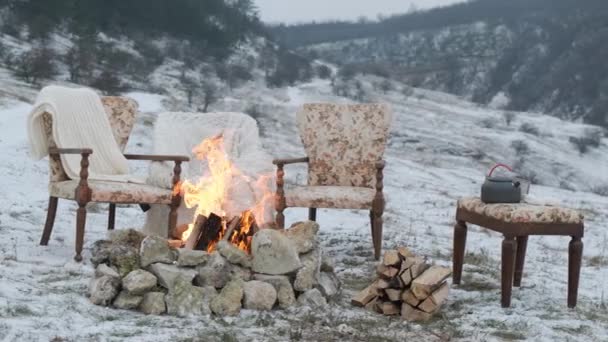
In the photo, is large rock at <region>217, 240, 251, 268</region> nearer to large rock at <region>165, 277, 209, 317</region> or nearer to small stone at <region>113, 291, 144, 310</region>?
large rock at <region>165, 277, 209, 317</region>

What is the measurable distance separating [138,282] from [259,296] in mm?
716

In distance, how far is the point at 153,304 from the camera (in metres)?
4.01

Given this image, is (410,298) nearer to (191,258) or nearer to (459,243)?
(459,243)

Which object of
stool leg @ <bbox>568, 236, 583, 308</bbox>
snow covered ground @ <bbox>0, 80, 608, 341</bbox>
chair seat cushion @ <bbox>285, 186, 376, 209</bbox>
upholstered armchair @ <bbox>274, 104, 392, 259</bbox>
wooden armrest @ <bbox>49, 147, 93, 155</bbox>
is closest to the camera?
snow covered ground @ <bbox>0, 80, 608, 341</bbox>

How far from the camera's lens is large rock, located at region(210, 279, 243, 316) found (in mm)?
3994

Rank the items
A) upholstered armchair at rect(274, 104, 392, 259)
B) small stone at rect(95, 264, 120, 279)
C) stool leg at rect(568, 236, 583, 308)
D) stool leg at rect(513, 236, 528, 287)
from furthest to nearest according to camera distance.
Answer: upholstered armchair at rect(274, 104, 392, 259), stool leg at rect(513, 236, 528, 287), stool leg at rect(568, 236, 583, 308), small stone at rect(95, 264, 120, 279)

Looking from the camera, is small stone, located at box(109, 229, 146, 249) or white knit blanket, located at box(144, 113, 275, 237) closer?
small stone, located at box(109, 229, 146, 249)

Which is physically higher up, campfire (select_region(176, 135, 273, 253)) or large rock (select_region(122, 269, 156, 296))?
campfire (select_region(176, 135, 273, 253))

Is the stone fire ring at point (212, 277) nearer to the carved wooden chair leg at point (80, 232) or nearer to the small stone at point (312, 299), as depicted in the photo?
the small stone at point (312, 299)

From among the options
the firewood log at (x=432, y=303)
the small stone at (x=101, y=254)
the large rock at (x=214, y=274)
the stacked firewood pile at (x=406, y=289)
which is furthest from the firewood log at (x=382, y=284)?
the small stone at (x=101, y=254)

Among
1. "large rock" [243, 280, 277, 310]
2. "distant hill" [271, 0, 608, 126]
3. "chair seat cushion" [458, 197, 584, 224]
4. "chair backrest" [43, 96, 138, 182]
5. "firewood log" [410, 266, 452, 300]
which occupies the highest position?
"distant hill" [271, 0, 608, 126]

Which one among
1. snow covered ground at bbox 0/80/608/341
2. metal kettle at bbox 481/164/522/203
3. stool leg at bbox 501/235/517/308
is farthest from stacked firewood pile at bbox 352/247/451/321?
metal kettle at bbox 481/164/522/203

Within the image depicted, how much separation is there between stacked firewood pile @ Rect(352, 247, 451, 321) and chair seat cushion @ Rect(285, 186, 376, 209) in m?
1.31

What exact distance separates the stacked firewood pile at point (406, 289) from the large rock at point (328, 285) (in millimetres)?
160
